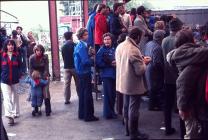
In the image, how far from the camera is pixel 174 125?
1472 mm

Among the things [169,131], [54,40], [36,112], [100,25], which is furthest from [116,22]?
[54,40]

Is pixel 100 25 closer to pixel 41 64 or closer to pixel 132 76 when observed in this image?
pixel 41 64

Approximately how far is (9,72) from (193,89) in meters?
2.95

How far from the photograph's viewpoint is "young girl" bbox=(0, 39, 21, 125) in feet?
13.5

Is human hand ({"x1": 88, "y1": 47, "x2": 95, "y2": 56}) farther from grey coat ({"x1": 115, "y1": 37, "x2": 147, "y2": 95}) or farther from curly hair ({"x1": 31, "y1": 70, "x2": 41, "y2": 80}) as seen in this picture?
grey coat ({"x1": 115, "y1": 37, "x2": 147, "y2": 95})

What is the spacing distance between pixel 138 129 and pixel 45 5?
219 inches

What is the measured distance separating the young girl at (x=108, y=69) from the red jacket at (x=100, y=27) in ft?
1.74

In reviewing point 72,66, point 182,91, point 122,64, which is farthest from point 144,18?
point 182,91

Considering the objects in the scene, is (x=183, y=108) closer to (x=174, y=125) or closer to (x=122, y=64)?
(x=174, y=125)

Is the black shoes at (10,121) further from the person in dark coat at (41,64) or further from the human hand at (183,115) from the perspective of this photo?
the human hand at (183,115)

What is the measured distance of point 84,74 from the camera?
4.02 m

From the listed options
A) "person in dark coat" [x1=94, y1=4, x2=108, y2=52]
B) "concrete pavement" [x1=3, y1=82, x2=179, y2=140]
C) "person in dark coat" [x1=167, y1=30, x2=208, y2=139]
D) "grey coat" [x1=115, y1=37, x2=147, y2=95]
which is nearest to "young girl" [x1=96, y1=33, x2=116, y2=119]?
"concrete pavement" [x1=3, y1=82, x2=179, y2=140]

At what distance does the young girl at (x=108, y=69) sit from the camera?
11.6 ft

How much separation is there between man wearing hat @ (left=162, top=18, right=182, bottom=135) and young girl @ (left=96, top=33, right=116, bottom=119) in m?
1.24
